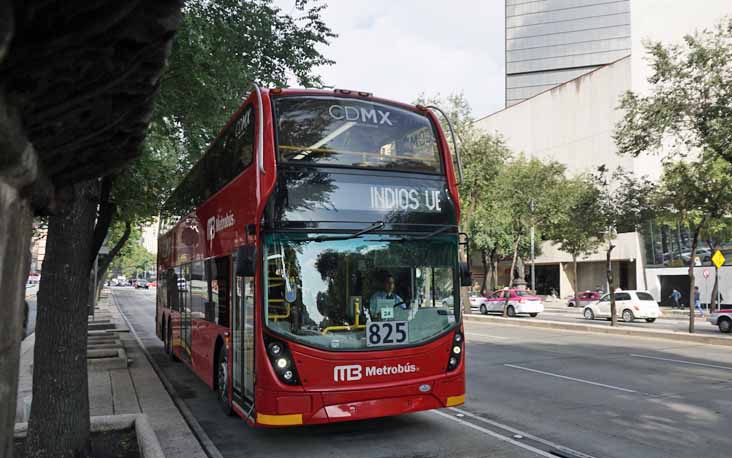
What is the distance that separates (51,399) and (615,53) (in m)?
112

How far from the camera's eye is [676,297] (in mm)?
42219

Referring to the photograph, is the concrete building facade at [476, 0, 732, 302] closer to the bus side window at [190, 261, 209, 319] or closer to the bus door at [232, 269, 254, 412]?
the bus side window at [190, 261, 209, 319]

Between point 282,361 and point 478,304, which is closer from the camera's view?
point 282,361

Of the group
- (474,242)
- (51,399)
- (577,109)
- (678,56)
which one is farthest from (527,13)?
(51,399)

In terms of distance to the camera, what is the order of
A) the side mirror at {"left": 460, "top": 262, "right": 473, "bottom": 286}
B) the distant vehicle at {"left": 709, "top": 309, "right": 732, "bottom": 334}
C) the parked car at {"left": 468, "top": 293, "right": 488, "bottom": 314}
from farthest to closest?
the parked car at {"left": 468, "top": 293, "right": 488, "bottom": 314}
the distant vehicle at {"left": 709, "top": 309, "right": 732, "bottom": 334}
the side mirror at {"left": 460, "top": 262, "right": 473, "bottom": 286}

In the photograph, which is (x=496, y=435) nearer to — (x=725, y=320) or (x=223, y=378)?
(x=223, y=378)

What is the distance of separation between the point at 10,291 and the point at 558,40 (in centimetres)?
11593

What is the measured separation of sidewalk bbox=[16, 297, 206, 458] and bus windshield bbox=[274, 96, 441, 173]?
335cm

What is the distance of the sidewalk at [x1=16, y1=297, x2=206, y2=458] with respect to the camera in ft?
22.0

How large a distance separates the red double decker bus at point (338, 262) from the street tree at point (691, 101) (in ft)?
42.2

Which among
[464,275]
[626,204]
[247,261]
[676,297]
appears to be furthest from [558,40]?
[247,261]

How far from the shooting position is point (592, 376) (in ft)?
39.1

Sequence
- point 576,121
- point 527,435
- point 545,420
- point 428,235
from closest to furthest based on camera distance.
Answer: point 527,435 < point 428,235 < point 545,420 < point 576,121

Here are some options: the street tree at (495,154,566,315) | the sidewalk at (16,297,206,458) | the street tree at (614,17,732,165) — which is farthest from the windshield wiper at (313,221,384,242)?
the street tree at (495,154,566,315)
